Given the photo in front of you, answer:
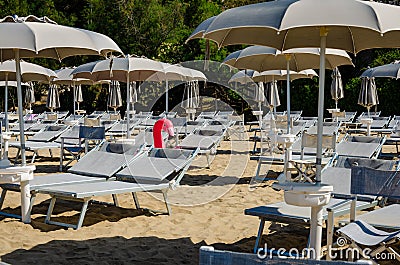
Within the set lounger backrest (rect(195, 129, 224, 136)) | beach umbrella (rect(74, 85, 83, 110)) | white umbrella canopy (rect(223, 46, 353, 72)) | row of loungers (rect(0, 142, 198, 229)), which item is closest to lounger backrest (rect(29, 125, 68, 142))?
lounger backrest (rect(195, 129, 224, 136))

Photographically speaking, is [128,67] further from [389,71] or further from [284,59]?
[389,71]

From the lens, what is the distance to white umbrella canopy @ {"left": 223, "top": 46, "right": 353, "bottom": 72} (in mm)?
6469

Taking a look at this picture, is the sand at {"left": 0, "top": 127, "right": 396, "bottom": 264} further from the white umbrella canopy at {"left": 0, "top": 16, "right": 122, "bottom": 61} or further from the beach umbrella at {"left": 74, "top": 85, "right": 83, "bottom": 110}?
the beach umbrella at {"left": 74, "top": 85, "right": 83, "bottom": 110}

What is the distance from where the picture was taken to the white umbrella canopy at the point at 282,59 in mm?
6469

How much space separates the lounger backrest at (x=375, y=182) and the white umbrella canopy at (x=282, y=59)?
7.51 feet

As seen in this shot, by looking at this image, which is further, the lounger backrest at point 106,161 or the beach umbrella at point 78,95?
the beach umbrella at point 78,95

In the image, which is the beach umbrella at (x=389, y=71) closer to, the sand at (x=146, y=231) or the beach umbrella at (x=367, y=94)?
the beach umbrella at (x=367, y=94)

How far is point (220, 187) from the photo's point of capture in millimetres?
7414

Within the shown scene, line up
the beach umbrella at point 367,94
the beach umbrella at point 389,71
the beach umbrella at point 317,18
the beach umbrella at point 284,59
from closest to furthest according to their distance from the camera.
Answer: the beach umbrella at point 317,18 < the beach umbrella at point 284,59 < the beach umbrella at point 389,71 < the beach umbrella at point 367,94

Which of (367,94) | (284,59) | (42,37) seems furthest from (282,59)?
(367,94)

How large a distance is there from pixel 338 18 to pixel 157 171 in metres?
3.10

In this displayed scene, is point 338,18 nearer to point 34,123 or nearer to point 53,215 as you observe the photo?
point 53,215

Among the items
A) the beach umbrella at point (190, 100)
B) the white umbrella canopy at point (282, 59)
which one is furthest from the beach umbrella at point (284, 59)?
the beach umbrella at point (190, 100)

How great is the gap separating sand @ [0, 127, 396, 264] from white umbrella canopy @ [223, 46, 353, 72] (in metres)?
1.84
